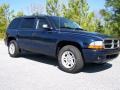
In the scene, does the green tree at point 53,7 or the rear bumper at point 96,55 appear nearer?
the rear bumper at point 96,55

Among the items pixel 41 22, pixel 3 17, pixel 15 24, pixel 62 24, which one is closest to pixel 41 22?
pixel 41 22

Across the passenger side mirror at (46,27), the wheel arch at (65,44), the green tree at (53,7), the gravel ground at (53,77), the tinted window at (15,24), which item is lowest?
the gravel ground at (53,77)

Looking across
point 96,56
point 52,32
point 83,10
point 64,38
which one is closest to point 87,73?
point 96,56

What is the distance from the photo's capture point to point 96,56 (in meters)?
6.70

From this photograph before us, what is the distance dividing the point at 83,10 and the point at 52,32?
52.3ft

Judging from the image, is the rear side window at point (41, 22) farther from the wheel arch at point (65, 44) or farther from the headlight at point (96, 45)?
the headlight at point (96, 45)

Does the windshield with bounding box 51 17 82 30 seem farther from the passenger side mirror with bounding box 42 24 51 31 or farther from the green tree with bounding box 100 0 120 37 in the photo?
the green tree with bounding box 100 0 120 37

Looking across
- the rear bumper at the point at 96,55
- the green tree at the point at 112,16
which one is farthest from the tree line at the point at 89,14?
the rear bumper at the point at 96,55

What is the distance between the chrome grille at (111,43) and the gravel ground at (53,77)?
78cm

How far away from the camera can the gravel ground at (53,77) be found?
5.62 m

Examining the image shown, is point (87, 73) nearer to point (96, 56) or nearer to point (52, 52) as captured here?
point (96, 56)

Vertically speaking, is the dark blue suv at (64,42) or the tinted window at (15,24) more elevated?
the tinted window at (15,24)

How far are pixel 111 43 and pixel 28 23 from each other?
11.7 ft

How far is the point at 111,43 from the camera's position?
23.4 feet
